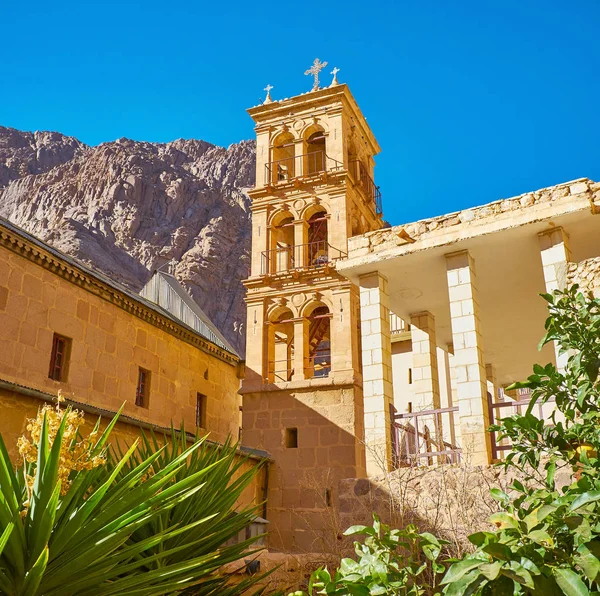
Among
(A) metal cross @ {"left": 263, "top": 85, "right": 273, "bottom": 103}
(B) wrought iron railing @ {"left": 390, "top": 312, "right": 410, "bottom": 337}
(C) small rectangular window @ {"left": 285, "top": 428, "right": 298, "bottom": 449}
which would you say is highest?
(A) metal cross @ {"left": 263, "top": 85, "right": 273, "bottom": 103}

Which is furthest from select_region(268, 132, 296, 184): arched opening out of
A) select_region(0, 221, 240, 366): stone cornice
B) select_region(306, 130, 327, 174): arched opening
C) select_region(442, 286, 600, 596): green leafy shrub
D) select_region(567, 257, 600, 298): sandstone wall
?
select_region(442, 286, 600, 596): green leafy shrub

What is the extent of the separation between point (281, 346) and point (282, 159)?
6.28 metres

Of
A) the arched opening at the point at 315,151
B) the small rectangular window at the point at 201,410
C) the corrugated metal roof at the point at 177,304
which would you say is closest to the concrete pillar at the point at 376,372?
the small rectangular window at the point at 201,410

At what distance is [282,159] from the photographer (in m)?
22.8

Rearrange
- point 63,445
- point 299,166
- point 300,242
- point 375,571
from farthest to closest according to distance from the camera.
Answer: point 299,166 < point 300,242 < point 63,445 < point 375,571

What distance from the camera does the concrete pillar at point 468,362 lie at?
10219 millimetres

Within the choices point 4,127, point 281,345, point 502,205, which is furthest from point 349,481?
point 4,127

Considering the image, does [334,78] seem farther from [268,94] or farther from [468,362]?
[468,362]

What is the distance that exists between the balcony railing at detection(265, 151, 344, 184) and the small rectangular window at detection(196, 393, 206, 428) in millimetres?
7338

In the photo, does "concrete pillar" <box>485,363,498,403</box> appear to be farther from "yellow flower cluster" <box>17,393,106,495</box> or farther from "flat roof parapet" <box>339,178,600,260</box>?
"yellow flower cluster" <box>17,393,106,495</box>

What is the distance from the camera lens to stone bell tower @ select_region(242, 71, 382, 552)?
57.3 feet

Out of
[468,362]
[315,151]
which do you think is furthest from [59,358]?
[315,151]

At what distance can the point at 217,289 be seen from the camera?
49406mm

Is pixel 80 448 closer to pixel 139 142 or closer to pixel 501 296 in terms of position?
pixel 501 296
